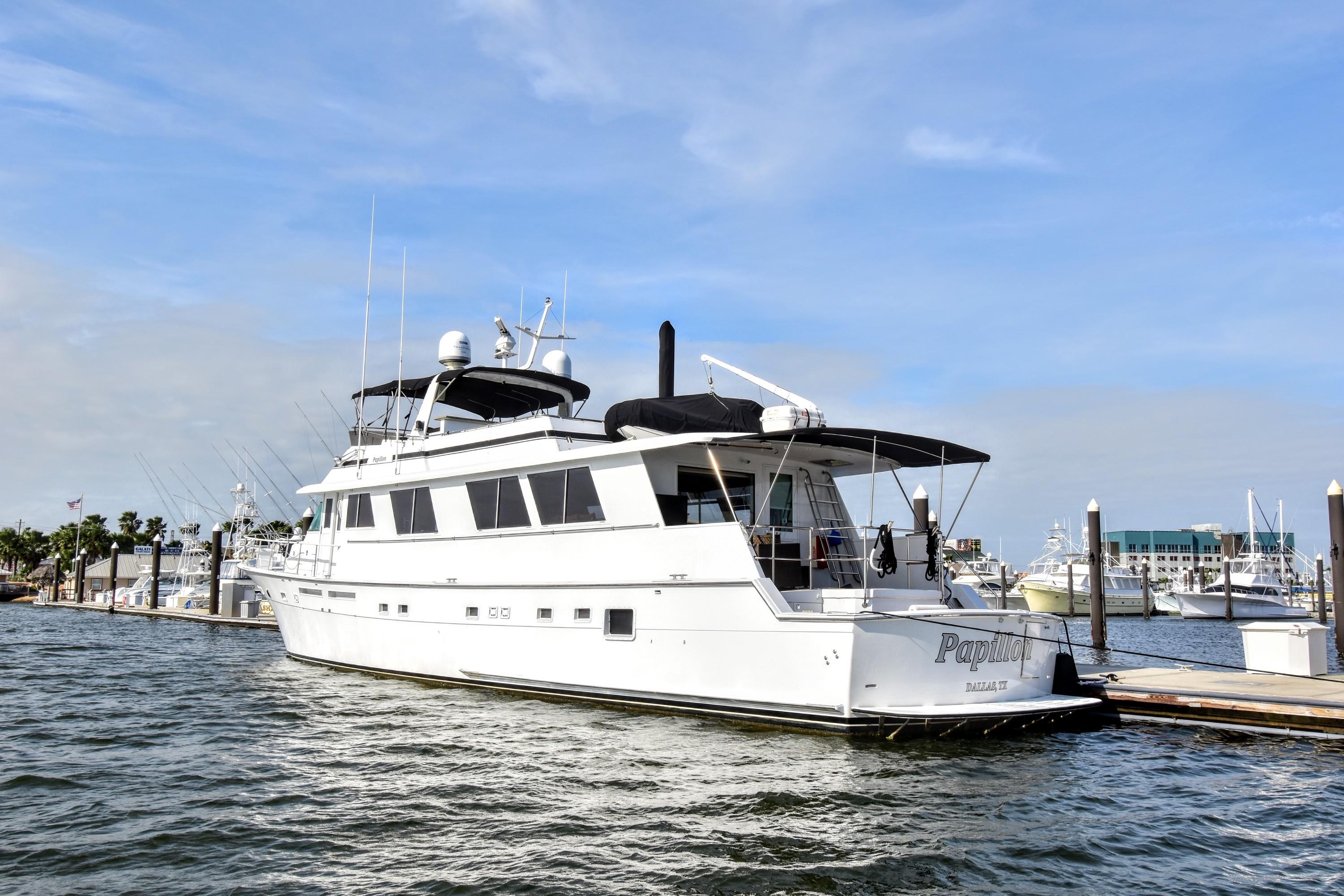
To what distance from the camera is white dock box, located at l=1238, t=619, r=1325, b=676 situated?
499 inches

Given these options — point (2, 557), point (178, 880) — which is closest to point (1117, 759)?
point (178, 880)

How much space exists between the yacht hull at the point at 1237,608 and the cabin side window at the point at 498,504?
43.7m

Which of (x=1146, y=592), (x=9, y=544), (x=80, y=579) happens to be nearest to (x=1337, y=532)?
(x=1146, y=592)

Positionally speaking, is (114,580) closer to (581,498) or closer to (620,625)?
(581,498)

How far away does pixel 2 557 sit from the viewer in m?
76.5

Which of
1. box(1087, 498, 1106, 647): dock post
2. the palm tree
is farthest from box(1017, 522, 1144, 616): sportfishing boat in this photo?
the palm tree

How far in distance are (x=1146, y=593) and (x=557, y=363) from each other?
38139 millimetres

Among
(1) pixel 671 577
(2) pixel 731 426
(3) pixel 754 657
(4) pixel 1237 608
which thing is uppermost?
(2) pixel 731 426

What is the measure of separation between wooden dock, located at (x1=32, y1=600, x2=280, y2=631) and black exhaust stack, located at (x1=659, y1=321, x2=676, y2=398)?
16.2 metres

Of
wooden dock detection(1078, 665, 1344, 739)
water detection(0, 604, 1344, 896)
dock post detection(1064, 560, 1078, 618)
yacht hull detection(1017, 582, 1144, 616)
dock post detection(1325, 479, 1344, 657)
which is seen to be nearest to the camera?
water detection(0, 604, 1344, 896)

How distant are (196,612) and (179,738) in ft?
91.8

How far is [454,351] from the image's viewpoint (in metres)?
16.4

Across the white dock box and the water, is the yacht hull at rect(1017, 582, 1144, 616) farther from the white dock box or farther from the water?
the water

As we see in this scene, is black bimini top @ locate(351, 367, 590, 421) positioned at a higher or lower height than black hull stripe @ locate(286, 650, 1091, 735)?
higher
